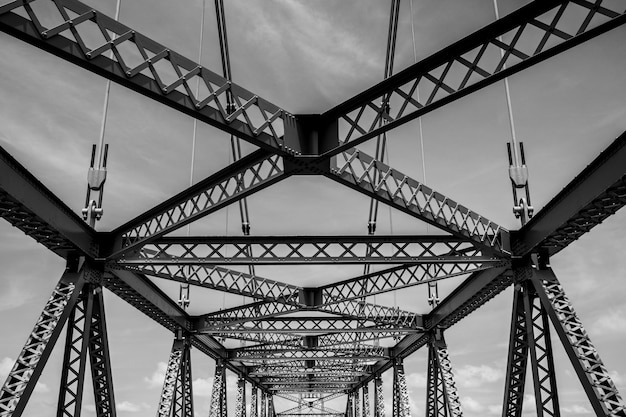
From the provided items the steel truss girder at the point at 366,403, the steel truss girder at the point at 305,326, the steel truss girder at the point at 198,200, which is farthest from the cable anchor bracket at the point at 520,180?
the steel truss girder at the point at 366,403

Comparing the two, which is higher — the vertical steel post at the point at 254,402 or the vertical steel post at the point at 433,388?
the vertical steel post at the point at 254,402

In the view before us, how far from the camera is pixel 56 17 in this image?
18.0 meters

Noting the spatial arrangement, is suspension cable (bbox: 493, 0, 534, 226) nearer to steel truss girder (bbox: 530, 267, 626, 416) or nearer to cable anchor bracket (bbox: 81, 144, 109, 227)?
steel truss girder (bbox: 530, 267, 626, 416)

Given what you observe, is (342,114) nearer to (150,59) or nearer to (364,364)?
(150,59)

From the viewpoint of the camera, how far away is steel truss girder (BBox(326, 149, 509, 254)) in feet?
47.0

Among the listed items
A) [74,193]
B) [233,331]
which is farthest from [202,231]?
[74,193]

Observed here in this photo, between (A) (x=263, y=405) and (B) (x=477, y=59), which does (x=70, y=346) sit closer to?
(B) (x=477, y=59)

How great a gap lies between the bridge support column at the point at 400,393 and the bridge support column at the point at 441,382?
3614 mm

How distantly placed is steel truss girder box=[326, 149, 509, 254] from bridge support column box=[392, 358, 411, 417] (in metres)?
17.7

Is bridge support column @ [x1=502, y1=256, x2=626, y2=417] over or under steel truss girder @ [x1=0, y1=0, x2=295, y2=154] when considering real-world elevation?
under

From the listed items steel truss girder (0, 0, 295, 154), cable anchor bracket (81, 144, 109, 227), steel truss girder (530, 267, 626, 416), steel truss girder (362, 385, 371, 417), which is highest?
cable anchor bracket (81, 144, 109, 227)

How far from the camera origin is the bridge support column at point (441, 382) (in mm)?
26188

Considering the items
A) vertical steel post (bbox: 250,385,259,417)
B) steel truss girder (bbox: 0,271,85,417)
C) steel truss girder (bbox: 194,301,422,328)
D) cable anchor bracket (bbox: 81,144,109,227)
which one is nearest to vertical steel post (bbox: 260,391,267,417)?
vertical steel post (bbox: 250,385,259,417)

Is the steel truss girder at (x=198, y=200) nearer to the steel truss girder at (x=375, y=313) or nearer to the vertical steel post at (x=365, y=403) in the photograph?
the steel truss girder at (x=375, y=313)
